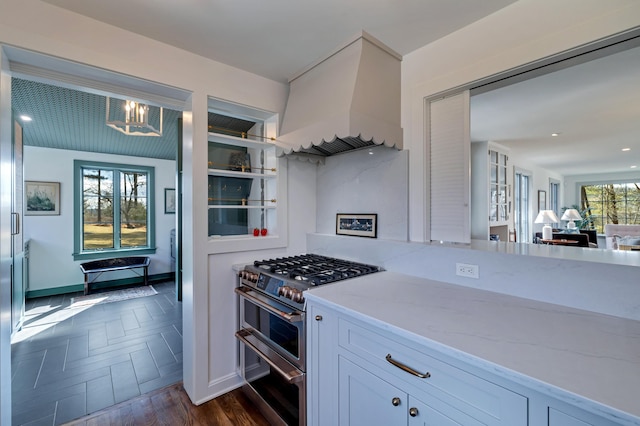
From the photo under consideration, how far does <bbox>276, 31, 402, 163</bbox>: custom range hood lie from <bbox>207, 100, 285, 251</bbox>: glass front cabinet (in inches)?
15.7

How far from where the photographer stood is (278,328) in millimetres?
1689

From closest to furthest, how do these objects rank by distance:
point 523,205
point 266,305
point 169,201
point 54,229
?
point 266,305, point 54,229, point 169,201, point 523,205

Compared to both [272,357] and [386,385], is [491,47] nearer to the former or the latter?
[386,385]

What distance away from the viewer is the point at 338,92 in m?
1.74

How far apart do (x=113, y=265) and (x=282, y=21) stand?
5003 millimetres

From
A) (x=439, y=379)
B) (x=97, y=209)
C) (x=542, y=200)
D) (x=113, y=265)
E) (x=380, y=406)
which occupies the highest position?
(x=542, y=200)

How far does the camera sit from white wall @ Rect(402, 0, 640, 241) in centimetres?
120

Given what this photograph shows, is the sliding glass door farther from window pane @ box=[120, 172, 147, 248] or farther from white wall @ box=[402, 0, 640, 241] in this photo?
window pane @ box=[120, 172, 147, 248]

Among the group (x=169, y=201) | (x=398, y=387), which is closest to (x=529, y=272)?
(x=398, y=387)

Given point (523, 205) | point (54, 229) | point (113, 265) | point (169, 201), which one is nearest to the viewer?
point (54, 229)

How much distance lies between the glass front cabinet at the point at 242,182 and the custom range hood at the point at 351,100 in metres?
0.40

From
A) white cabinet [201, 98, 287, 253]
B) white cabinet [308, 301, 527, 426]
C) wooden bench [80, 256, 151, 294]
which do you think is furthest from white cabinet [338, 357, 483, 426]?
wooden bench [80, 256, 151, 294]

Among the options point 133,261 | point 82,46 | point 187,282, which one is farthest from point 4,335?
point 133,261

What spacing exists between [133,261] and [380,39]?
529cm
